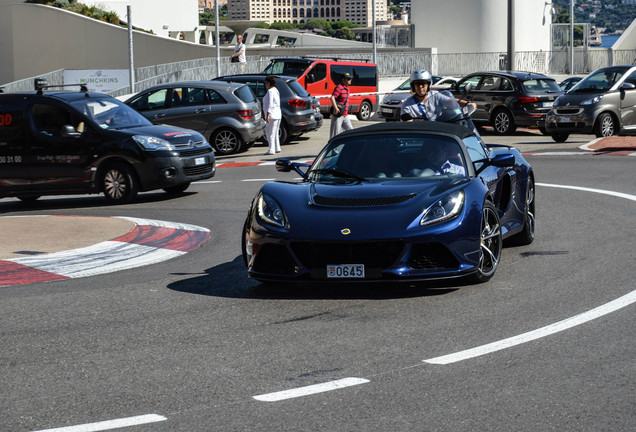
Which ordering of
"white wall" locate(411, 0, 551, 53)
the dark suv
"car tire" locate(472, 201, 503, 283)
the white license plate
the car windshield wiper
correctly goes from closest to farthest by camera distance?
the white license plate → "car tire" locate(472, 201, 503, 283) → the car windshield wiper → the dark suv → "white wall" locate(411, 0, 551, 53)

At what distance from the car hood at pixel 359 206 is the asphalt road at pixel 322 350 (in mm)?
558

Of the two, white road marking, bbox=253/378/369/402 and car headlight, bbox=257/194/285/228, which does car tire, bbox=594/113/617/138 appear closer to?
car headlight, bbox=257/194/285/228

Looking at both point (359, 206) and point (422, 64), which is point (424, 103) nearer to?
point (359, 206)

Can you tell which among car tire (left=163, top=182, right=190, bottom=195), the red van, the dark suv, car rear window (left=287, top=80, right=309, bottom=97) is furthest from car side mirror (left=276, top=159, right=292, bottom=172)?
the red van

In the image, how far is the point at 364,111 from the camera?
36656 millimetres

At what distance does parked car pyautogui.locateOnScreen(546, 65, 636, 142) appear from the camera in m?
24.8

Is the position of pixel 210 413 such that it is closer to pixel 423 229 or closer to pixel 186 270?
pixel 423 229

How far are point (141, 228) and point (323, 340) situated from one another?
5.99 m

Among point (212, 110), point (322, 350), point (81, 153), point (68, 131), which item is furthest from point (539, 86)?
point (322, 350)

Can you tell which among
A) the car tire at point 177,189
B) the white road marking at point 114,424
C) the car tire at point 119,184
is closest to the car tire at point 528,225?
the white road marking at point 114,424

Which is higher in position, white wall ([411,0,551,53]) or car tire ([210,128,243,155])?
white wall ([411,0,551,53])

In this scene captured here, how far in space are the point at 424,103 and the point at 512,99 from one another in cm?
1480

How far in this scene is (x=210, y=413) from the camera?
5281mm

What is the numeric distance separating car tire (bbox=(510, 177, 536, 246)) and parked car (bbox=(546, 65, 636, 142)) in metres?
14.7
